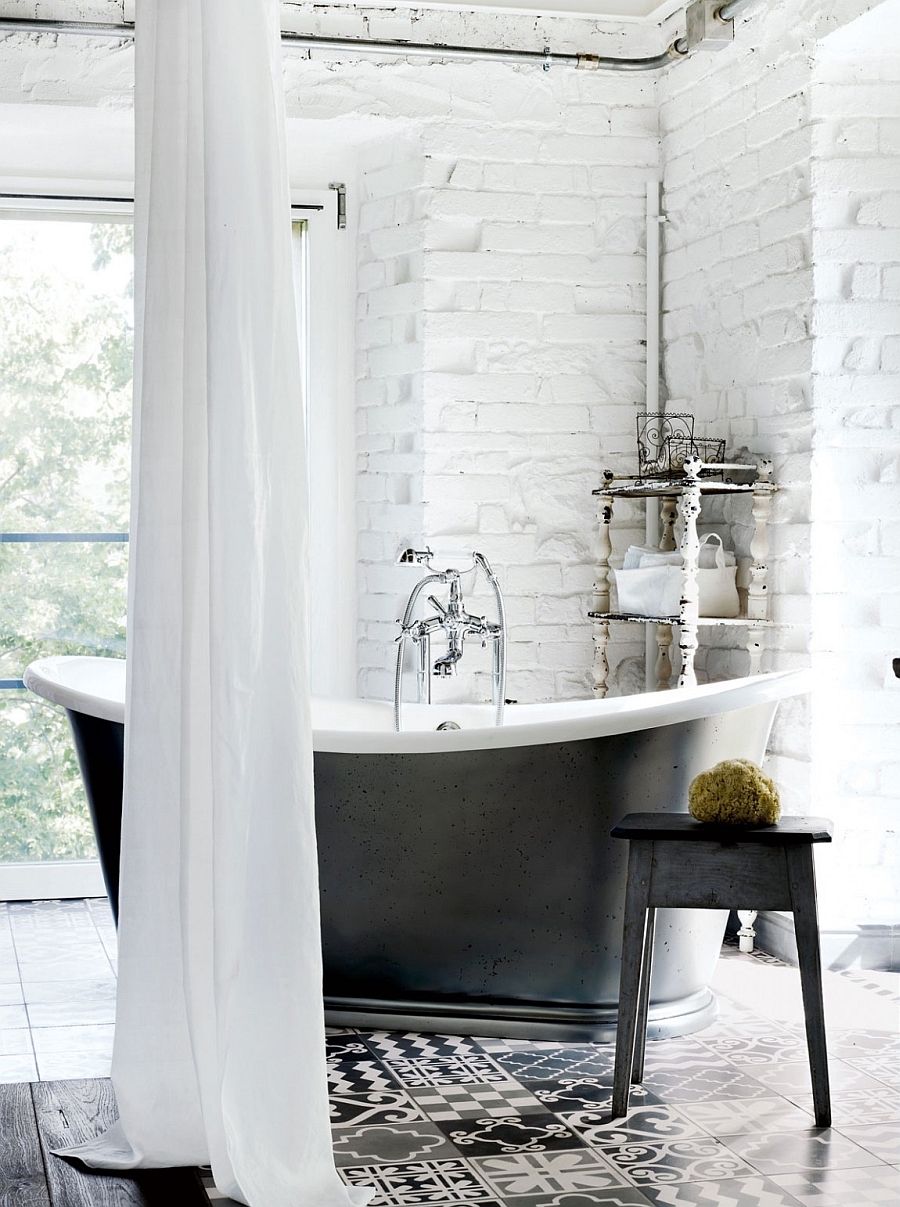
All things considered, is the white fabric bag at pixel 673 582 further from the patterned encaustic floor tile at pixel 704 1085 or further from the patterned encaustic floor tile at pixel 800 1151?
the patterned encaustic floor tile at pixel 800 1151

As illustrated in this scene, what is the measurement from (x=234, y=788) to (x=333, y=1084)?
2.87ft

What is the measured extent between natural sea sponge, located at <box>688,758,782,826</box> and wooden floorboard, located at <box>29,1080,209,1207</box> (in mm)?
1054

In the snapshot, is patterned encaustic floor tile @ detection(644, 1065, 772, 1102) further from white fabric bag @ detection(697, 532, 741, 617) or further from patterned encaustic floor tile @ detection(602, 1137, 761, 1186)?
white fabric bag @ detection(697, 532, 741, 617)

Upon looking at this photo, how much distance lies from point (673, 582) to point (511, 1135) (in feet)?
5.57

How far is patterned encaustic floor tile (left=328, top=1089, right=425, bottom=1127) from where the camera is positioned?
260 centimetres

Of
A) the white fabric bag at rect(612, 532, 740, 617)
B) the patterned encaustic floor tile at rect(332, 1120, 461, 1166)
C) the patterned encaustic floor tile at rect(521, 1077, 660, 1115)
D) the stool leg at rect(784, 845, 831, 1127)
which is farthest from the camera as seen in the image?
the white fabric bag at rect(612, 532, 740, 617)

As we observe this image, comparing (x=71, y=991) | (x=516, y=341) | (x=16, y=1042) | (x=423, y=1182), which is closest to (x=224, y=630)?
(x=423, y=1182)

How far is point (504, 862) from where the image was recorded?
3.00 meters

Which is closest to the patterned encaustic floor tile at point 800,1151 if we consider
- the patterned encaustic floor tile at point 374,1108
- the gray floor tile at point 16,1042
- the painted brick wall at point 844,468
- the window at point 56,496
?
the patterned encaustic floor tile at point 374,1108

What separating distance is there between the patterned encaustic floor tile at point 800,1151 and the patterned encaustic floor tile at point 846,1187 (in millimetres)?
25

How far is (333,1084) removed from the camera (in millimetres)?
2789

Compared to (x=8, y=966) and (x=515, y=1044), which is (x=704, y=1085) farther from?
(x=8, y=966)

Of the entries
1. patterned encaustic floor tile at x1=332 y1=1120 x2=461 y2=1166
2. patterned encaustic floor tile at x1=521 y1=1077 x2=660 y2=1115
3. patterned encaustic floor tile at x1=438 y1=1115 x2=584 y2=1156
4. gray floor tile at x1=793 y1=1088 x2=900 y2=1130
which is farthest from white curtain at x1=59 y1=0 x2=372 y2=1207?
gray floor tile at x1=793 y1=1088 x2=900 y2=1130

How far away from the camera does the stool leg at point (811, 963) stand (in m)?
2.55
